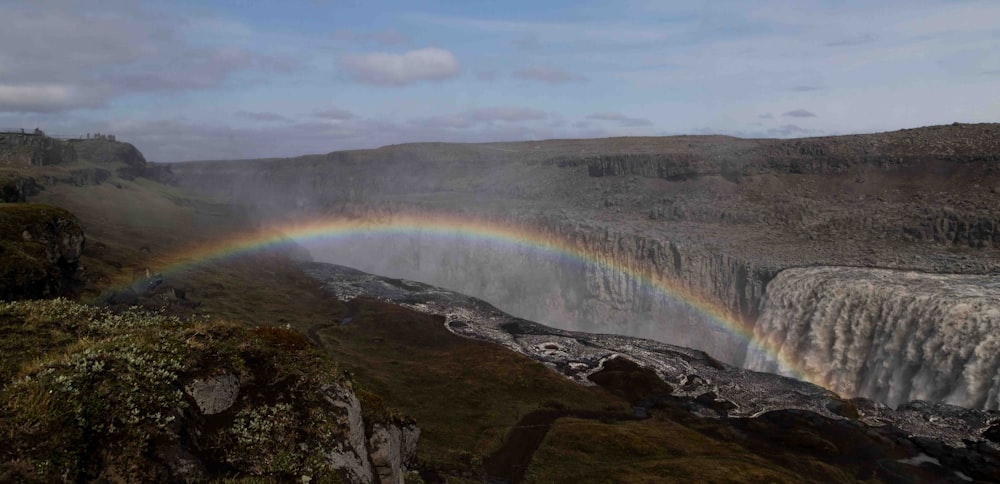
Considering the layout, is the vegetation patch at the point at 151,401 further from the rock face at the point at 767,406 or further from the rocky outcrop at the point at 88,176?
the rocky outcrop at the point at 88,176

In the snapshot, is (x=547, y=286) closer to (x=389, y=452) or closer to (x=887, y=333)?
(x=887, y=333)

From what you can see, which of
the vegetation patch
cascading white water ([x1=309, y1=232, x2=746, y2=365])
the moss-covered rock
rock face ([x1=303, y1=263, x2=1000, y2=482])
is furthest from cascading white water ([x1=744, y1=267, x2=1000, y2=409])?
the vegetation patch

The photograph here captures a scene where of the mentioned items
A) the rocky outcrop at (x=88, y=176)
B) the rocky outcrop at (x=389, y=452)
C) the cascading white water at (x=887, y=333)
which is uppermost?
the rocky outcrop at (x=88, y=176)

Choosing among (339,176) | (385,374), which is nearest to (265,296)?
(385,374)

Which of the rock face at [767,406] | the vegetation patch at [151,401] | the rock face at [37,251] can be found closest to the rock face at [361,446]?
the vegetation patch at [151,401]

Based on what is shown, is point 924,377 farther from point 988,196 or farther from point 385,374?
point 385,374
